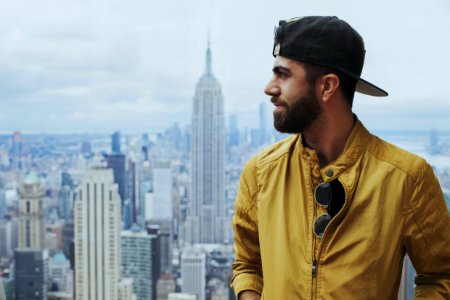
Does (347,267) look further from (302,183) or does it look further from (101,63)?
(101,63)

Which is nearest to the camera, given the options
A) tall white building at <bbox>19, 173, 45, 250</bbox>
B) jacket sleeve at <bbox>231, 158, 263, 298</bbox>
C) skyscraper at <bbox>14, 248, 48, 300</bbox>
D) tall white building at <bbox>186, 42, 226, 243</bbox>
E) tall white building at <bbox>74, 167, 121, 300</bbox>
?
jacket sleeve at <bbox>231, 158, 263, 298</bbox>

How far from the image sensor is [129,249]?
6543mm

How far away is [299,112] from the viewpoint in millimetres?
757

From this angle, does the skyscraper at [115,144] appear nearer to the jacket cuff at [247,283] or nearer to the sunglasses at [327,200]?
the jacket cuff at [247,283]

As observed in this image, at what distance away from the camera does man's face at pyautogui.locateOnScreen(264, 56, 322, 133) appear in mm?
756

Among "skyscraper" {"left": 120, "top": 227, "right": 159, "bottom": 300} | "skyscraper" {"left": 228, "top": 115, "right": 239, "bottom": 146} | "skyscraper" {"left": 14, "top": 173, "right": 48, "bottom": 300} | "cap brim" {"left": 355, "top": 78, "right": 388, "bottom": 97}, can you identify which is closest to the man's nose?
"cap brim" {"left": 355, "top": 78, "right": 388, "bottom": 97}

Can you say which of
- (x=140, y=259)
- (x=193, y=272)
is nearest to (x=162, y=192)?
(x=140, y=259)

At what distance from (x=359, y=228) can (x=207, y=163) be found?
17.3 ft

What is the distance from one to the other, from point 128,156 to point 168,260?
1223 millimetres

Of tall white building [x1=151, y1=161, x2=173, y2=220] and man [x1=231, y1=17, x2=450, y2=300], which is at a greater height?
man [x1=231, y1=17, x2=450, y2=300]

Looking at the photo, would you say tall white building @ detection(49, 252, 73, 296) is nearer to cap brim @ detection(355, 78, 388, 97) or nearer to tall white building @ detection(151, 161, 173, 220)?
tall white building @ detection(151, 161, 173, 220)

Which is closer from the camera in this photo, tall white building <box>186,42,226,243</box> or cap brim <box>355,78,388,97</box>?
cap brim <box>355,78,388,97</box>

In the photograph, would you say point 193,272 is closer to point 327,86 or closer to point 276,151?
point 276,151

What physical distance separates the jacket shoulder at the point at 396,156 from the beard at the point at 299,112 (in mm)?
88
